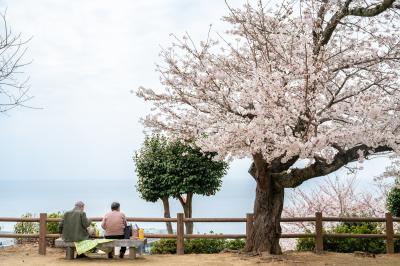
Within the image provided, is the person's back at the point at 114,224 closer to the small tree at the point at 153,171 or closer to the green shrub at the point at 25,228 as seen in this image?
the green shrub at the point at 25,228

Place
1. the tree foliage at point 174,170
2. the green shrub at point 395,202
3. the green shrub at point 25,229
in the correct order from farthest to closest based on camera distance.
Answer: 1. the tree foliage at point 174,170
2. the green shrub at point 25,229
3. the green shrub at point 395,202

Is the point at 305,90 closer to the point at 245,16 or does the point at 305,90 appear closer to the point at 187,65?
the point at 245,16

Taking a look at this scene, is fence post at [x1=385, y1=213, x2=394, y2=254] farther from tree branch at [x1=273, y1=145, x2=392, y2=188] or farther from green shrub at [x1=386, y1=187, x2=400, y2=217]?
tree branch at [x1=273, y1=145, x2=392, y2=188]

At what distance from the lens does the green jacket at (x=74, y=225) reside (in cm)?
1220

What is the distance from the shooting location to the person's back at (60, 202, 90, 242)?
1220 cm

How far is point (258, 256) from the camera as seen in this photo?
41.5 ft

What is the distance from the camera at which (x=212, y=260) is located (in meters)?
12.5

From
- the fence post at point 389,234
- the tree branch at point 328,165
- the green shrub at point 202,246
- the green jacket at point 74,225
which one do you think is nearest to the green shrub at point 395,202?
the fence post at point 389,234

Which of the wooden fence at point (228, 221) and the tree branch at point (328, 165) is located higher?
the tree branch at point (328, 165)

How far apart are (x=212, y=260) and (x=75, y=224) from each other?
11.1 feet

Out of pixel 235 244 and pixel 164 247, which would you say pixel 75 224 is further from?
pixel 235 244

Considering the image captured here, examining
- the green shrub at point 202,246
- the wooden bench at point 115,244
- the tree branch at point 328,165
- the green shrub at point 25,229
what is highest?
the tree branch at point 328,165

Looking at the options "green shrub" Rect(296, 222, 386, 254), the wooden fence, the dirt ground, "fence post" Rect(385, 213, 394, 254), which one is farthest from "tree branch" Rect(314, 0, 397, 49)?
"green shrub" Rect(296, 222, 386, 254)

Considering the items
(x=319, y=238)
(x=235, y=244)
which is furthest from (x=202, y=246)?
(x=319, y=238)
